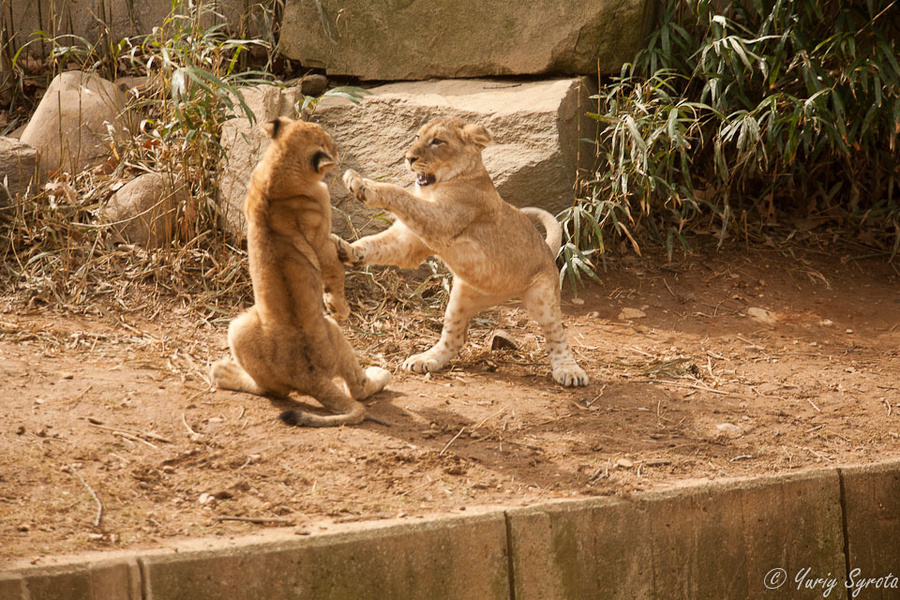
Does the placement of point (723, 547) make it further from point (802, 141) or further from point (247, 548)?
point (802, 141)

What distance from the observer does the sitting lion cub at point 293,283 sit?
14.3 feet

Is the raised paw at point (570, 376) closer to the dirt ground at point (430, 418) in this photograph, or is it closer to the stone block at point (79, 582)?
the dirt ground at point (430, 418)

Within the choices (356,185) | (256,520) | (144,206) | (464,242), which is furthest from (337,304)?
(144,206)

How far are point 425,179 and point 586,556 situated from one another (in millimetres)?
2537

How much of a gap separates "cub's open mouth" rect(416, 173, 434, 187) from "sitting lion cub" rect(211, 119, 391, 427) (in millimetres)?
897

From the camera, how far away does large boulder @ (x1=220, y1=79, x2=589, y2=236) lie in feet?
23.4

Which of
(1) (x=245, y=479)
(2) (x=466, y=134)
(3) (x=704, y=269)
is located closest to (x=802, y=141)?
(3) (x=704, y=269)

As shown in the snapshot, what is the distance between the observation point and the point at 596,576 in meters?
3.76

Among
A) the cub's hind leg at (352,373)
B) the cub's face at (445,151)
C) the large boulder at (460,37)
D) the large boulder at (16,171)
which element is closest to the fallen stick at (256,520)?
the cub's hind leg at (352,373)

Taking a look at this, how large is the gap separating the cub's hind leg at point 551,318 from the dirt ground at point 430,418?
0.14 metres

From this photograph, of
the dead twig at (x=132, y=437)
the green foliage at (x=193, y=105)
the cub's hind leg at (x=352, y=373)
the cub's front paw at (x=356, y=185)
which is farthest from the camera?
the green foliage at (x=193, y=105)

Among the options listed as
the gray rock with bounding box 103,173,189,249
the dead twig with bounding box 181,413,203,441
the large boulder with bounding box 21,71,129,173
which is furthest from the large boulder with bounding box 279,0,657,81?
the dead twig with bounding box 181,413,203,441

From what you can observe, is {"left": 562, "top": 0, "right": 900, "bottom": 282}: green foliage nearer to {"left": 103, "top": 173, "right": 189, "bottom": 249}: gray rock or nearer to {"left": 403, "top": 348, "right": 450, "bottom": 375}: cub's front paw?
{"left": 403, "top": 348, "right": 450, "bottom": 375}: cub's front paw

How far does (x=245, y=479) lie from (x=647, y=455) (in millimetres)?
1880
